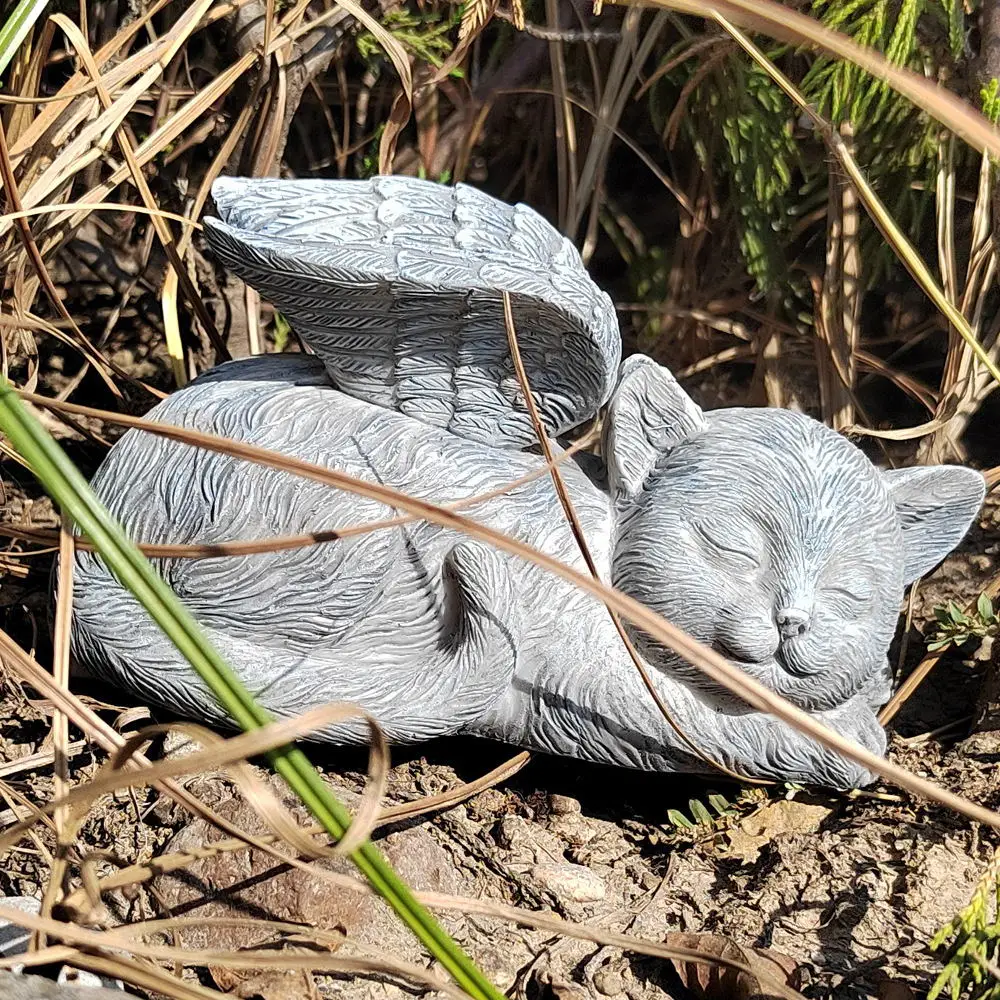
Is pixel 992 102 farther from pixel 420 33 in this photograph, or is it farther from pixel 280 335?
pixel 280 335

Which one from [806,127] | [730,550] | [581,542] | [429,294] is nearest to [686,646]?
[581,542]

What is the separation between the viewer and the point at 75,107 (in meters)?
1.51

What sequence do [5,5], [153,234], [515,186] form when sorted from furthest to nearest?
1. [515,186]
2. [153,234]
3. [5,5]

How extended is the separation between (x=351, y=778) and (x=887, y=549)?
25.5 inches

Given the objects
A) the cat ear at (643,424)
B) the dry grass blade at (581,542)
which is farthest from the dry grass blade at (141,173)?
the cat ear at (643,424)

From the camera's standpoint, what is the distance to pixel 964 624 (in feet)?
5.01

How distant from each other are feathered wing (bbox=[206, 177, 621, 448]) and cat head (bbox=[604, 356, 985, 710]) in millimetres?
93

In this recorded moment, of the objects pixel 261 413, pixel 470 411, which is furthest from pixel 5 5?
pixel 470 411

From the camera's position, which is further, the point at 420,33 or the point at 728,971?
the point at 420,33

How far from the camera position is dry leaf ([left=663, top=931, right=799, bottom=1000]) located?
110 centimetres

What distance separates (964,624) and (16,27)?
1272 millimetres

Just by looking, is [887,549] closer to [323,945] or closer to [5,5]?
[323,945]

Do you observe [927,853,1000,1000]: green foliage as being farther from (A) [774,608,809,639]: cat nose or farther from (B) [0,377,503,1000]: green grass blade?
(B) [0,377,503,1000]: green grass blade

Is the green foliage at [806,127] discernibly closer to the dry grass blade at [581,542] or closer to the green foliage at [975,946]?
the dry grass blade at [581,542]
